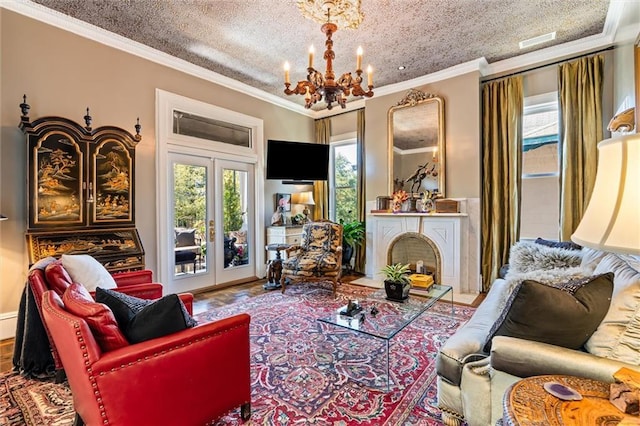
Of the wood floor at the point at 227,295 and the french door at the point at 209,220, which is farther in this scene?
the french door at the point at 209,220

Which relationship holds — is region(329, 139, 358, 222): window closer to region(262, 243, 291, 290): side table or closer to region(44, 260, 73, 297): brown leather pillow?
region(262, 243, 291, 290): side table

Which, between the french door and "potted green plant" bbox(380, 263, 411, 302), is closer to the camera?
"potted green plant" bbox(380, 263, 411, 302)

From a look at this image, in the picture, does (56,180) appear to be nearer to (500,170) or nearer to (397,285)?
(397,285)

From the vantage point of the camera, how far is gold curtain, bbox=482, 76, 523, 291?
423cm

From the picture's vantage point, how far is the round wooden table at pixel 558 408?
0.88 m

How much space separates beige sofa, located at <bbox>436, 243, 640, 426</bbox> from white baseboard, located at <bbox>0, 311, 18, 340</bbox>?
12.9ft

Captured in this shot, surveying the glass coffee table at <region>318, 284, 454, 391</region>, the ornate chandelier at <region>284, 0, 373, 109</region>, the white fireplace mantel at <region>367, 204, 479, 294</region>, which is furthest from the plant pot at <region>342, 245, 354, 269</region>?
the ornate chandelier at <region>284, 0, 373, 109</region>

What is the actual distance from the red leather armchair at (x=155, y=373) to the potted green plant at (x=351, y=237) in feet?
12.7

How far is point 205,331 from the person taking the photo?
156cm

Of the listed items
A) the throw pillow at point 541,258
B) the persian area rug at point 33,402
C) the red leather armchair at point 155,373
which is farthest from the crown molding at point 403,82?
the persian area rug at point 33,402

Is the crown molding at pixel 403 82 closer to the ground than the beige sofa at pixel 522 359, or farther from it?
farther from it

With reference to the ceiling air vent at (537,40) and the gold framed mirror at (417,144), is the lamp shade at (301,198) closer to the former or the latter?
the gold framed mirror at (417,144)

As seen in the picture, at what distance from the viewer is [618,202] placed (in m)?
0.93

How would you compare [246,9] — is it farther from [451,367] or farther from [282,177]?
[451,367]
